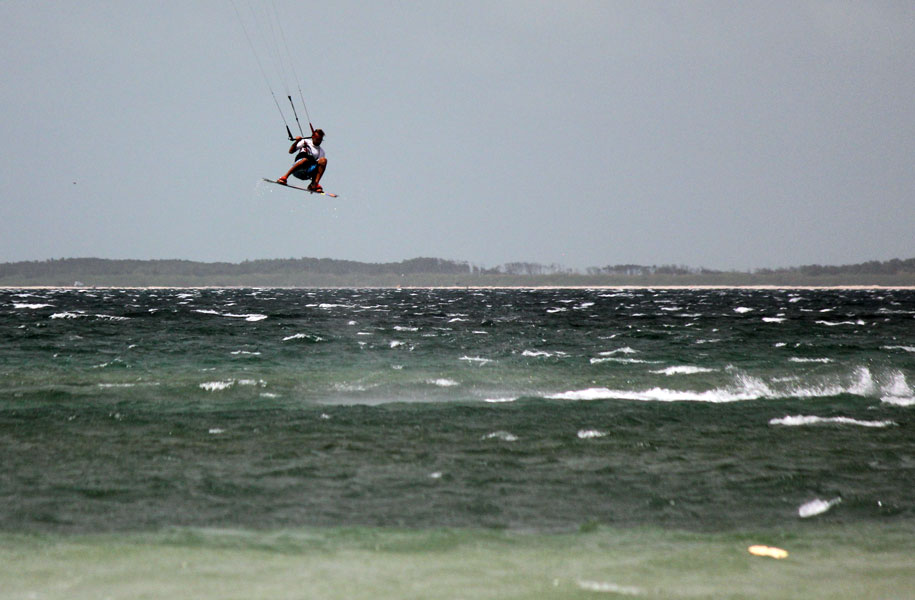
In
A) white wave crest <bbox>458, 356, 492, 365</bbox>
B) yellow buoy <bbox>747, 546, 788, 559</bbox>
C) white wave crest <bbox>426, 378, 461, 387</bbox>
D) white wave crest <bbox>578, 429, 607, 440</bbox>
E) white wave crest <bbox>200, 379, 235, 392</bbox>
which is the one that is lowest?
white wave crest <bbox>458, 356, 492, 365</bbox>

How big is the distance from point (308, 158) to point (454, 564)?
50.4 feet

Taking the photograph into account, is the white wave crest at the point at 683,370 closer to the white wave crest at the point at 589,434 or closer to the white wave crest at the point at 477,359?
the white wave crest at the point at 477,359

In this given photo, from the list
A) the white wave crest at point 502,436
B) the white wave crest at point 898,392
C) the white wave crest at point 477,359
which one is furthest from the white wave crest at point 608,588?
the white wave crest at point 477,359

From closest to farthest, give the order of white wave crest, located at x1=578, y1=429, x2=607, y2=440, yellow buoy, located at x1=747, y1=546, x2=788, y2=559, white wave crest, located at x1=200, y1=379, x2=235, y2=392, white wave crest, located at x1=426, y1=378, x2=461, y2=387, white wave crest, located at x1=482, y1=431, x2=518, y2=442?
yellow buoy, located at x1=747, y1=546, x2=788, y2=559 → white wave crest, located at x1=482, y1=431, x2=518, y2=442 → white wave crest, located at x1=578, y1=429, x2=607, y2=440 → white wave crest, located at x1=200, y1=379, x2=235, y2=392 → white wave crest, located at x1=426, y1=378, x2=461, y2=387

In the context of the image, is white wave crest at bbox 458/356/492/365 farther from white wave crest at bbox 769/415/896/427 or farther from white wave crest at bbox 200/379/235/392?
white wave crest at bbox 769/415/896/427

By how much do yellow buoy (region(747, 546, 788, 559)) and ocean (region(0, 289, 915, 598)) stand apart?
0.11m

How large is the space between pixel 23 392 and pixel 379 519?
15.6m

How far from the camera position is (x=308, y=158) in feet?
72.3

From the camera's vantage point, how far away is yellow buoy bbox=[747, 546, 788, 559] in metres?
8.91

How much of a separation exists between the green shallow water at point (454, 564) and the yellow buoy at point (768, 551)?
0.37ft

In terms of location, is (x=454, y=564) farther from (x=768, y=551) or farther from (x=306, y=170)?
(x=306, y=170)

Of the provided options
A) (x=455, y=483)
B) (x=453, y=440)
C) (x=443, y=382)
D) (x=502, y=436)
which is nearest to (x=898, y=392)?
(x=443, y=382)

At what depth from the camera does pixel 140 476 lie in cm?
1241

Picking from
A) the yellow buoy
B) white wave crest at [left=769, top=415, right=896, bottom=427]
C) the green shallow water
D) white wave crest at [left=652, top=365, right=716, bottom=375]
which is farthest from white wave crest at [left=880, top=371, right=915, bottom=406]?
the yellow buoy
